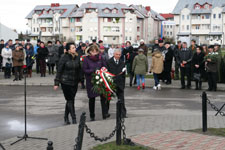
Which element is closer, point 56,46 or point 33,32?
point 56,46

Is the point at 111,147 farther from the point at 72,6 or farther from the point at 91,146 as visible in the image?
the point at 72,6

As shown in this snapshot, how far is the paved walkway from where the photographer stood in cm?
757

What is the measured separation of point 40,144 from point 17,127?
2080 mm

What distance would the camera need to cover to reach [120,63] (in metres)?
10.5

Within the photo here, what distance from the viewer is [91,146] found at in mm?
7414

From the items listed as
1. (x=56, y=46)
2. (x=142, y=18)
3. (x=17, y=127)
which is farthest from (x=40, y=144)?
(x=142, y=18)

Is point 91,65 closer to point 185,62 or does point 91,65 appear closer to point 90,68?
point 90,68

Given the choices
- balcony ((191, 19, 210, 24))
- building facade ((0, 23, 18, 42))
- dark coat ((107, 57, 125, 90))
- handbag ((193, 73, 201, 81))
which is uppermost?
balcony ((191, 19, 210, 24))

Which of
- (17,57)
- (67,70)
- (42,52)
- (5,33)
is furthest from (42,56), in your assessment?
(5,33)

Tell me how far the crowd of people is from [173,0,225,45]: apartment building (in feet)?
300

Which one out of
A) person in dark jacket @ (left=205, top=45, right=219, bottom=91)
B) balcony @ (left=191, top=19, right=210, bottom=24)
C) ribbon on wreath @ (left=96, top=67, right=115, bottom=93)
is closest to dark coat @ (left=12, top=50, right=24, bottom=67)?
person in dark jacket @ (left=205, top=45, right=219, bottom=91)

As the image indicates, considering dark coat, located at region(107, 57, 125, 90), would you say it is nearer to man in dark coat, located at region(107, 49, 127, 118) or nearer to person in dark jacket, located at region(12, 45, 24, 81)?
man in dark coat, located at region(107, 49, 127, 118)

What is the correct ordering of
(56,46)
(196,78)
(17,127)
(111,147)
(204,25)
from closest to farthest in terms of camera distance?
1. (111,147)
2. (17,127)
3. (196,78)
4. (56,46)
5. (204,25)

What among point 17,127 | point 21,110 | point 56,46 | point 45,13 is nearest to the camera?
point 17,127
